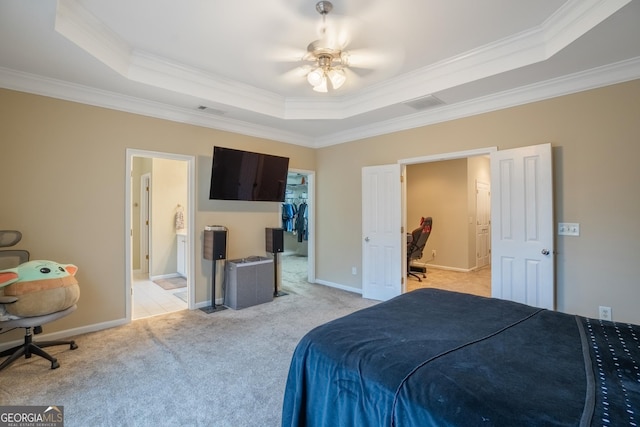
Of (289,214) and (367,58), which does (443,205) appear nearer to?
(289,214)

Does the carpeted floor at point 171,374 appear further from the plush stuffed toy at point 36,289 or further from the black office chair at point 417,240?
the black office chair at point 417,240

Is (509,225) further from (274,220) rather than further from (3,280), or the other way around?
(3,280)

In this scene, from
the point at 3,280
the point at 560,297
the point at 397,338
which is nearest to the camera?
the point at 397,338

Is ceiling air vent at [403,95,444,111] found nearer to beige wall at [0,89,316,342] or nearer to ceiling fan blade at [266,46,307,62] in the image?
ceiling fan blade at [266,46,307,62]

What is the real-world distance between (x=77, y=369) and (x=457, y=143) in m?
4.60

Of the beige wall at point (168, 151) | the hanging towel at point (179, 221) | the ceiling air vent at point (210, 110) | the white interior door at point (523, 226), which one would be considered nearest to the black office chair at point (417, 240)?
the beige wall at point (168, 151)

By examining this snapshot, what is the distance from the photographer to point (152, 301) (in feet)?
14.5

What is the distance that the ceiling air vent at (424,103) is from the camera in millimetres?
3564

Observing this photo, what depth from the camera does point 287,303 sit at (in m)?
4.36

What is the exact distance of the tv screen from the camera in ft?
13.2

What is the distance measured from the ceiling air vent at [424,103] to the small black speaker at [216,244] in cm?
293

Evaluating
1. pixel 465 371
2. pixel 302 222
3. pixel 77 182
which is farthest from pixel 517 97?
pixel 302 222

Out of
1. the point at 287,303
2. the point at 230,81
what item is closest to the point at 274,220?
the point at 287,303

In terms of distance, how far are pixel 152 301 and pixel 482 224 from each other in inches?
273
